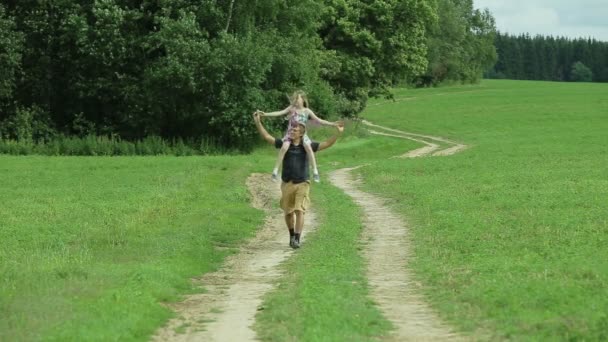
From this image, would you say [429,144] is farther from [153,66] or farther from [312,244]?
[312,244]

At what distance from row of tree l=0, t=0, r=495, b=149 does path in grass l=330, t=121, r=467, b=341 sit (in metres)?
20.7

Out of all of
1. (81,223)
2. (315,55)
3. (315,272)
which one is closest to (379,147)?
(315,55)

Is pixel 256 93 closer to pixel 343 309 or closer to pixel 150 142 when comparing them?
pixel 150 142

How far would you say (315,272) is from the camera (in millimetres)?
15445

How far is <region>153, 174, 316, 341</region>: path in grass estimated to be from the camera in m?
11.3

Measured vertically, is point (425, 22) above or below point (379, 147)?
above

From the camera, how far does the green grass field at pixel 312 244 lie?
37.7 ft

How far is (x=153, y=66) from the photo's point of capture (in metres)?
51.0

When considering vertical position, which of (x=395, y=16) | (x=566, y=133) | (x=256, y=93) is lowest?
(x=566, y=133)

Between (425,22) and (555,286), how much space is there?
57.9m

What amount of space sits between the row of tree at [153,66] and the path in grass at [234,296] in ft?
91.0

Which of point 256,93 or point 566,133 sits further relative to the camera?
point 566,133

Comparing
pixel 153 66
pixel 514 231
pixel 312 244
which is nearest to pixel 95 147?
pixel 153 66

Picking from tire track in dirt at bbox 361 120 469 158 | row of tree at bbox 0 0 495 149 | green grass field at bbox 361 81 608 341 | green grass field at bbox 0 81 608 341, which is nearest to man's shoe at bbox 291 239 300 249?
green grass field at bbox 0 81 608 341
